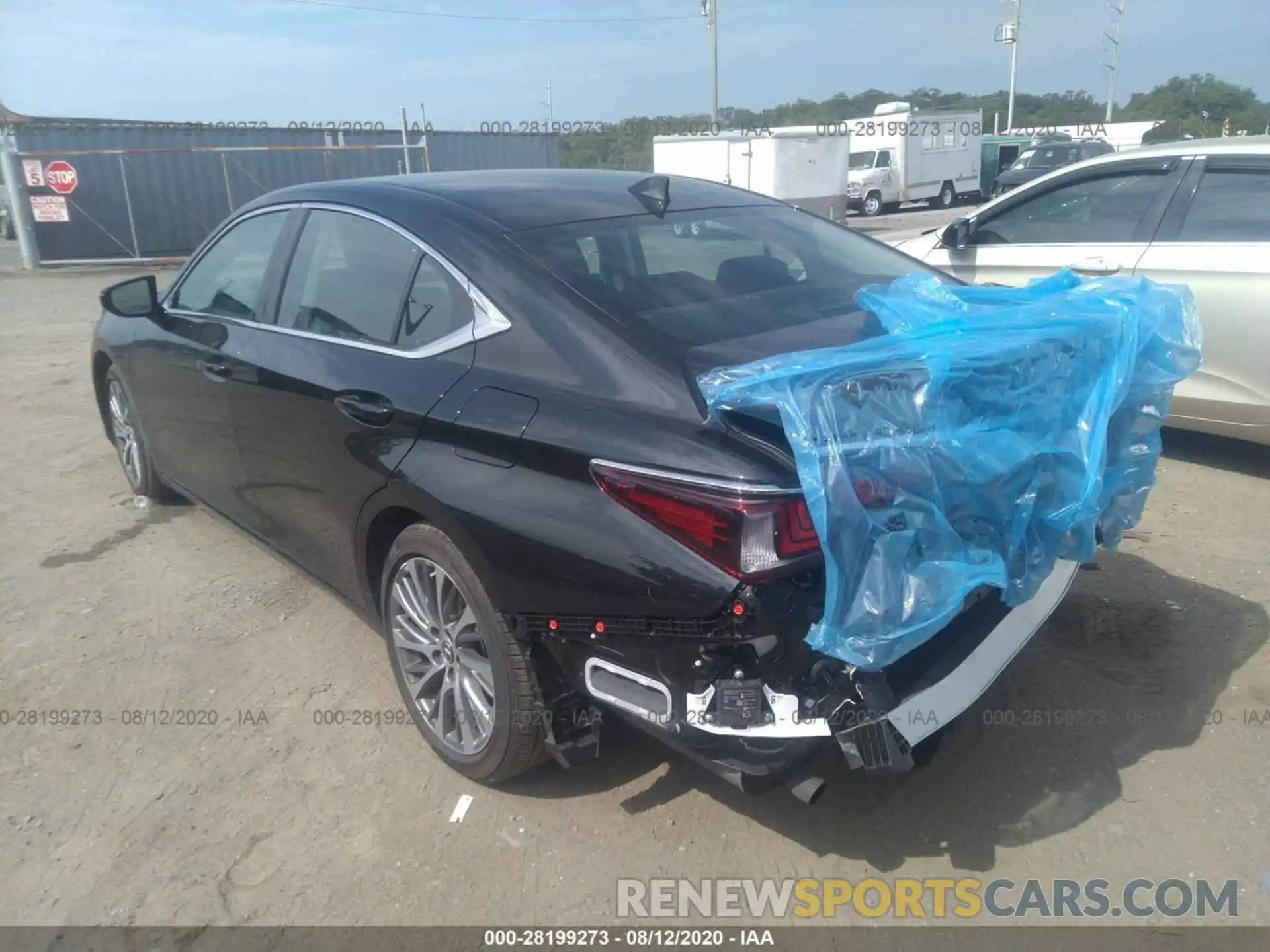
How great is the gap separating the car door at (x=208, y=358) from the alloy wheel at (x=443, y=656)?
1.22 meters

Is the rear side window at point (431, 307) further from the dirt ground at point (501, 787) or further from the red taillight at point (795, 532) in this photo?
the dirt ground at point (501, 787)

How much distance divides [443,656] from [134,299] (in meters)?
2.64

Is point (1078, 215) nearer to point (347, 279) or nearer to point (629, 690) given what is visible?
point (347, 279)

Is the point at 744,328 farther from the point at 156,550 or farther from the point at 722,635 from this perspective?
the point at 156,550

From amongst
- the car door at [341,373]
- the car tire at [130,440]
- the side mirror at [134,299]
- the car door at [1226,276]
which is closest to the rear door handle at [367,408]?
the car door at [341,373]

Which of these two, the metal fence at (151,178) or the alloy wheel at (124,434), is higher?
the metal fence at (151,178)

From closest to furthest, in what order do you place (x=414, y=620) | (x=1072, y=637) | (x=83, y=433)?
1. (x=414, y=620)
2. (x=1072, y=637)
3. (x=83, y=433)

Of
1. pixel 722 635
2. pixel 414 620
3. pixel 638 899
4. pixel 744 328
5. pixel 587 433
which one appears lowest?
pixel 638 899

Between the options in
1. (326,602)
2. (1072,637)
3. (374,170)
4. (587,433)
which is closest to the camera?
(587,433)

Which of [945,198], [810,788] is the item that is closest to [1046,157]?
[945,198]

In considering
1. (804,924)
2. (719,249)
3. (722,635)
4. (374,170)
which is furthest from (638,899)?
(374,170)

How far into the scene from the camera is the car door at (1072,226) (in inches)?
214

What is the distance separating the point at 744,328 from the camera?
2.72 metres

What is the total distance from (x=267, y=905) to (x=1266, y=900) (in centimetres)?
253
